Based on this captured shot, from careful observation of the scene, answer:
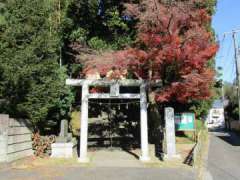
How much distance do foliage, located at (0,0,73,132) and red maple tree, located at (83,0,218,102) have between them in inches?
101

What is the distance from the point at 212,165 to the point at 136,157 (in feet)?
12.0

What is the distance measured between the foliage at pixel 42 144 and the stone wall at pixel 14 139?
387 millimetres

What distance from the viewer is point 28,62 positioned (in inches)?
638

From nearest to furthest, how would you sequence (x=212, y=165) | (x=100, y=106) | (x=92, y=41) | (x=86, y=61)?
(x=212, y=165) < (x=86, y=61) < (x=92, y=41) < (x=100, y=106)

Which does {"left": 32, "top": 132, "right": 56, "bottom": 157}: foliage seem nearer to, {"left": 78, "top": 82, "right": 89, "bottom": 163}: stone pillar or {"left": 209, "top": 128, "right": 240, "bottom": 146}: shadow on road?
{"left": 78, "top": 82, "right": 89, "bottom": 163}: stone pillar

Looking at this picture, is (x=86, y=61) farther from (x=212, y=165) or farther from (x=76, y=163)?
(x=212, y=165)

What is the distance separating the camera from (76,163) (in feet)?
52.4

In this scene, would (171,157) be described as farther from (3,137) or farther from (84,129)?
(3,137)

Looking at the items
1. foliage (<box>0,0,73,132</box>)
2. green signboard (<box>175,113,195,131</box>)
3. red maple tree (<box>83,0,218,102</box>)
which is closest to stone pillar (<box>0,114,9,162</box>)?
foliage (<box>0,0,73,132</box>)

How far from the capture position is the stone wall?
14.2m

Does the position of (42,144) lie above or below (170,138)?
below

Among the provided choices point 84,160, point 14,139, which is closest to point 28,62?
point 14,139

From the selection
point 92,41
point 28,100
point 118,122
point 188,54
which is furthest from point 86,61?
point 118,122

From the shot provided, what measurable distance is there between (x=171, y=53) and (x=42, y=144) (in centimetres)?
752
